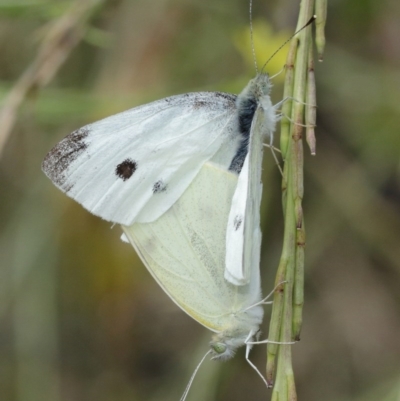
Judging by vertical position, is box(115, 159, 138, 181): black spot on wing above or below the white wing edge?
above

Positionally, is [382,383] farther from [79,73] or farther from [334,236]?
[79,73]

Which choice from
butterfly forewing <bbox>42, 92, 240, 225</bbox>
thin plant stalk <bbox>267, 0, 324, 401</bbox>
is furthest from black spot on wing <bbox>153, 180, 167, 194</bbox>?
thin plant stalk <bbox>267, 0, 324, 401</bbox>

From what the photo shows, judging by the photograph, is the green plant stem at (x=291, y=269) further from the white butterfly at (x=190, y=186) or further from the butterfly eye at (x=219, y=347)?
the butterfly eye at (x=219, y=347)

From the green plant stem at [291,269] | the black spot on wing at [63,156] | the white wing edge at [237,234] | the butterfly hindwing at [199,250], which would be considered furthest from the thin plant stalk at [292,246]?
→ the black spot on wing at [63,156]

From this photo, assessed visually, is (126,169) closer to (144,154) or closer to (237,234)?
(144,154)

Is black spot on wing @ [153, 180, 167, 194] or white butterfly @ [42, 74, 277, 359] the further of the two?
black spot on wing @ [153, 180, 167, 194]

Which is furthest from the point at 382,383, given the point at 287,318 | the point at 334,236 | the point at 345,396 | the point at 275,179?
the point at 287,318

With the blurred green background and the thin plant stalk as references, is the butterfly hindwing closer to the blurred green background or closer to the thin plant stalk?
the thin plant stalk

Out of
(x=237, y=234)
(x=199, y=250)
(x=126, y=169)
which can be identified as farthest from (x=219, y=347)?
(x=126, y=169)
